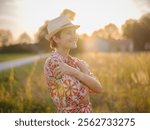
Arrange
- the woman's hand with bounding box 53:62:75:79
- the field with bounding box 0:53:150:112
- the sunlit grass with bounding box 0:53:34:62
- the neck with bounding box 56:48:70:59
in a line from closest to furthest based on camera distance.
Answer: the woman's hand with bounding box 53:62:75:79
the neck with bounding box 56:48:70:59
the field with bounding box 0:53:150:112
the sunlit grass with bounding box 0:53:34:62

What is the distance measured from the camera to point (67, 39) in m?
2.83

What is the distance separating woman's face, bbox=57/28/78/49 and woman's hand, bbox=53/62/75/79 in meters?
0.15

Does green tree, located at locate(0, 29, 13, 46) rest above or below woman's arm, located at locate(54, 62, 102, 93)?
above

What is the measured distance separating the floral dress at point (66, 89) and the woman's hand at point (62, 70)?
0.02 m

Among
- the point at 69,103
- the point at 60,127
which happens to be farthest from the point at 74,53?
the point at 69,103

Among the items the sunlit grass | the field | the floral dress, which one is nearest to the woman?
the floral dress

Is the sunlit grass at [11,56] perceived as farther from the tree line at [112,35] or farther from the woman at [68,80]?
the woman at [68,80]

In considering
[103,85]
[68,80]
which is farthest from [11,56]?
[68,80]

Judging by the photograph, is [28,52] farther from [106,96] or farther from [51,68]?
[51,68]

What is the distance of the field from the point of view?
15.0 ft

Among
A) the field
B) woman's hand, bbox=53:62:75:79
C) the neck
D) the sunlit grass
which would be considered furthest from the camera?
the sunlit grass

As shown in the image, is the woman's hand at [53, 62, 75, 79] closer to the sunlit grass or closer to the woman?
the woman

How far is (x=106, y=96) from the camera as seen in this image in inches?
183

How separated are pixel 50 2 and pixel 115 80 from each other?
1029mm
